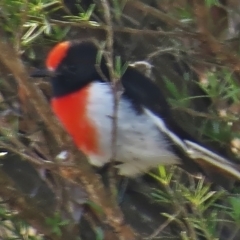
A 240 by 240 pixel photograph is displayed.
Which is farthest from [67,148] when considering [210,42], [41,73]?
[41,73]

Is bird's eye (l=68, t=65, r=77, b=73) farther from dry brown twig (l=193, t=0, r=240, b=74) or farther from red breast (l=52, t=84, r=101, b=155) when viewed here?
dry brown twig (l=193, t=0, r=240, b=74)

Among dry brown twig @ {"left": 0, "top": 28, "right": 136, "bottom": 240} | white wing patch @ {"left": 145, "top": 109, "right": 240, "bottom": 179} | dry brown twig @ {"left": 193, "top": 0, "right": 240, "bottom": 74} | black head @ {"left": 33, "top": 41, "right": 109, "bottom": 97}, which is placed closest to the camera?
dry brown twig @ {"left": 0, "top": 28, "right": 136, "bottom": 240}

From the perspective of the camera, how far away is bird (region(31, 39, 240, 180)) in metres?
1.39

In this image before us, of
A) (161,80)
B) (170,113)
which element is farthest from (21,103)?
(161,80)

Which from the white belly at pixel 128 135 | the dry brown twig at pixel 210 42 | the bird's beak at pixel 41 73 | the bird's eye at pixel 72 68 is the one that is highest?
the dry brown twig at pixel 210 42

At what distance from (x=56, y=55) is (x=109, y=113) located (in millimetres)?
178

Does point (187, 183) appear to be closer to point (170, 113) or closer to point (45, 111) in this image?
point (170, 113)

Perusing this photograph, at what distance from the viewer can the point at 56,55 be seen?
4.59 ft

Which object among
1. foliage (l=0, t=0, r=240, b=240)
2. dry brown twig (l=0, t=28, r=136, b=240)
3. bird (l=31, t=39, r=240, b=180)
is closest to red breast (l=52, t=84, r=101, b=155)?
bird (l=31, t=39, r=240, b=180)

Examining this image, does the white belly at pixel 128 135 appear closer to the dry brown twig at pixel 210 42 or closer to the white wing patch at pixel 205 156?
the white wing patch at pixel 205 156

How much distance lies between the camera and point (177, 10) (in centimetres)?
122

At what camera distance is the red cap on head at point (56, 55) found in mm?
1404

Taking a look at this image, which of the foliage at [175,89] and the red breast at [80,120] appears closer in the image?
the foliage at [175,89]

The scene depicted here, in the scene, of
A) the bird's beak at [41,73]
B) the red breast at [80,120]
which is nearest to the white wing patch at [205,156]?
the red breast at [80,120]
